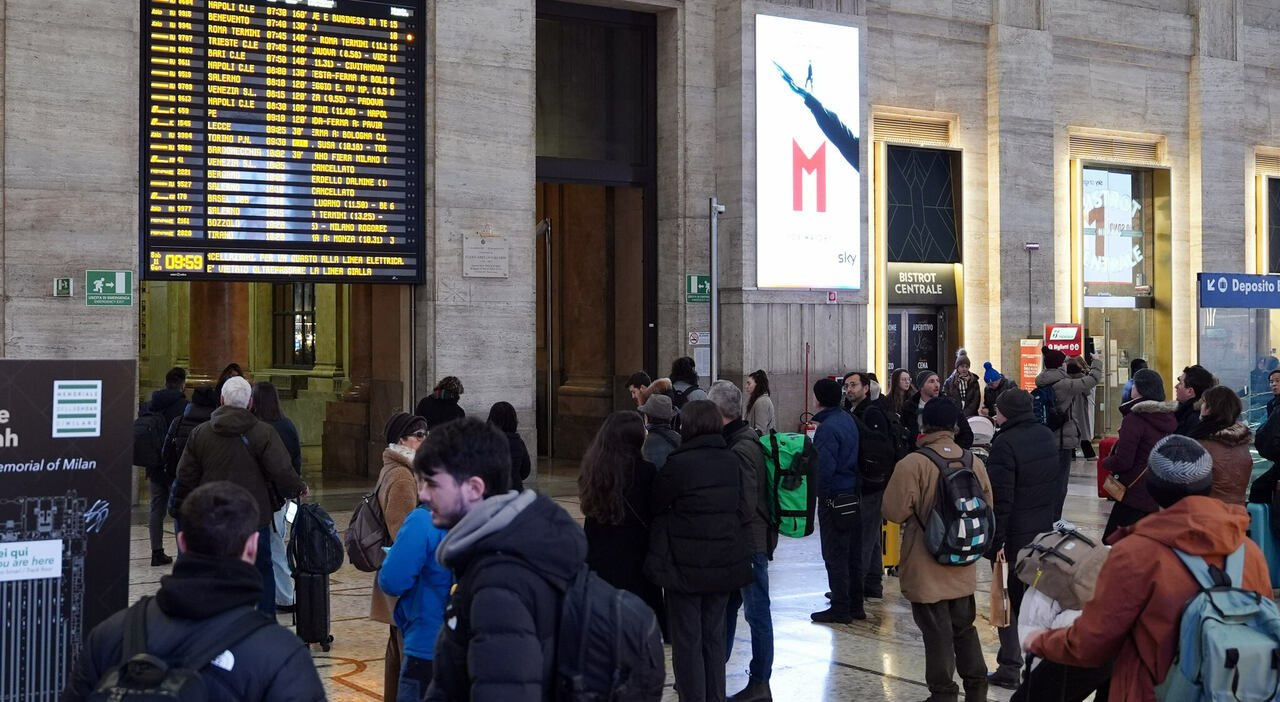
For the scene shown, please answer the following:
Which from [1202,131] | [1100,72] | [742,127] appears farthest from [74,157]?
[1202,131]

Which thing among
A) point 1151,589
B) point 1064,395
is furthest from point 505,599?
point 1064,395

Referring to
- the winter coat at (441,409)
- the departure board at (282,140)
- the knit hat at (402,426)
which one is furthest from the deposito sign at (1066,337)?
the knit hat at (402,426)

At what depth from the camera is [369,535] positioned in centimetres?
576

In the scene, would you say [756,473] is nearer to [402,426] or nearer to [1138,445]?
[402,426]

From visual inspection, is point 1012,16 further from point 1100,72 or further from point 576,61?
point 576,61

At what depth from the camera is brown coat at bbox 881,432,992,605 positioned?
20.4ft

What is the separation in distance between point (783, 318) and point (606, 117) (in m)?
3.47

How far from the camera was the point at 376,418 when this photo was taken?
16.0 metres

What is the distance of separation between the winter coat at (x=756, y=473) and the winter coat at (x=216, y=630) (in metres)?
3.59

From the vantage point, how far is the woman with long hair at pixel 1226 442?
272 inches

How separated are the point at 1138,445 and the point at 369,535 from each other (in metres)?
4.72

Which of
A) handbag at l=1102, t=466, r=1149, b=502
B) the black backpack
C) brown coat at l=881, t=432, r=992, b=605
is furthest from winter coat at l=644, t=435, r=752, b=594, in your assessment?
handbag at l=1102, t=466, r=1149, b=502

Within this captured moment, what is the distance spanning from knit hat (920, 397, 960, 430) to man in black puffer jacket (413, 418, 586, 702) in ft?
11.9

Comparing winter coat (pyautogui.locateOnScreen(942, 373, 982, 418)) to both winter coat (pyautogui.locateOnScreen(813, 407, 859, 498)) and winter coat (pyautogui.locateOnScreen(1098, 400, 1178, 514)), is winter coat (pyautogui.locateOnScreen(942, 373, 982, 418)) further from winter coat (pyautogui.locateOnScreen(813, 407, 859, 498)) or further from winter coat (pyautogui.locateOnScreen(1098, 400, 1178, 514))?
winter coat (pyautogui.locateOnScreen(1098, 400, 1178, 514))
